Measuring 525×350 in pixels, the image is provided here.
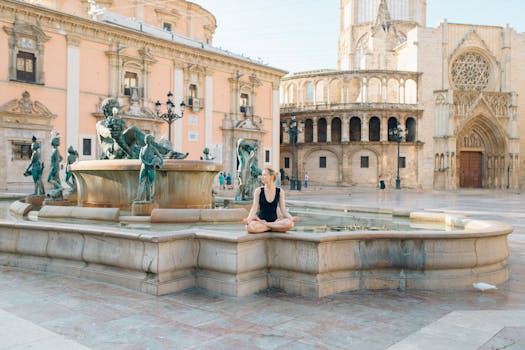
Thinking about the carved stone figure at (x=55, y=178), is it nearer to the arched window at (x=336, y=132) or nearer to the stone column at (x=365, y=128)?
the stone column at (x=365, y=128)

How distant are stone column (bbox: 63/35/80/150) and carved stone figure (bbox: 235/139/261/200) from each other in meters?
17.3

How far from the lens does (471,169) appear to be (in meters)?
43.6

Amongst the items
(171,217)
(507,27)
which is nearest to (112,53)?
(171,217)

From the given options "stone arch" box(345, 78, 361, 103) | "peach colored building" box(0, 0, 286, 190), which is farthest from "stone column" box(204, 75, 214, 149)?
"stone arch" box(345, 78, 361, 103)

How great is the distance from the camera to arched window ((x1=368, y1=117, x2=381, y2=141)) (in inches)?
1688

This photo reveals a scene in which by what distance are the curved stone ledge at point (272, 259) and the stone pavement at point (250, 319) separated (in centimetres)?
16

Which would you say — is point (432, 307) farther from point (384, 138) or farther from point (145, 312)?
point (384, 138)

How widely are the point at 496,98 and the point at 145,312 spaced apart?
45.0 meters

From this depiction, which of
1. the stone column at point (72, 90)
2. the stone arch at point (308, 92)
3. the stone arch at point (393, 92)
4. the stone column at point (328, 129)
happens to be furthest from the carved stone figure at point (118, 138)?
the stone arch at point (393, 92)

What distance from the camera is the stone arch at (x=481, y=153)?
138 feet

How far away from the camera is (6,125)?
2253 cm

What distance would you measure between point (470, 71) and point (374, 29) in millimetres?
11135

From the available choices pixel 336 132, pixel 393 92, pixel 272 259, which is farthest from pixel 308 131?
pixel 272 259

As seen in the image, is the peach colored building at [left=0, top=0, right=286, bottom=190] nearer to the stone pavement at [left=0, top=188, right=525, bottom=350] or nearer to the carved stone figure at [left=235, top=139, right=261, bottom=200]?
the carved stone figure at [left=235, top=139, right=261, bottom=200]
